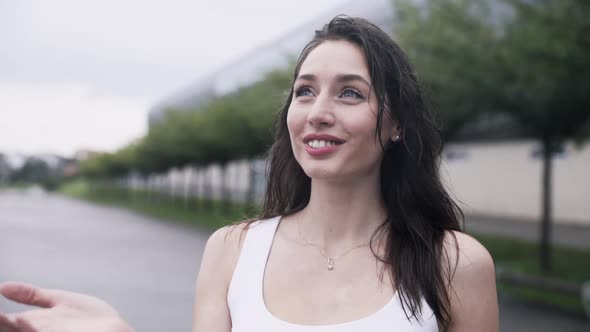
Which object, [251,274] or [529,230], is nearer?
[251,274]

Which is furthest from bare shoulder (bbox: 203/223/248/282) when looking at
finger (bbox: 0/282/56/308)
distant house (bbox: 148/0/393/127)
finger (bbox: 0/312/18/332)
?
distant house (bbox: 148/0/393/127)

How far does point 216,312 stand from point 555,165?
1902 centimetres

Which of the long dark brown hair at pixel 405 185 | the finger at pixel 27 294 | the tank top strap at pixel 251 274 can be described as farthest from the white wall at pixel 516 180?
the finger at pixel 27 294

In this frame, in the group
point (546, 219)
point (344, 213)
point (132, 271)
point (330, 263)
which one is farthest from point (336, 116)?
point (132, 271)

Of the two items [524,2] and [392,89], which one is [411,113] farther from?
[524,2]

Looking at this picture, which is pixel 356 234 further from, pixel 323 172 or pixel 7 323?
pixel 7 323

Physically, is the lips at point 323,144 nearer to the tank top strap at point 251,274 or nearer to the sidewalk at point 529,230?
the tank top strap at point 251,274

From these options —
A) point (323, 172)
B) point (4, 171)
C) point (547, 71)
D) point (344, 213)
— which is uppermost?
point (547, 71)

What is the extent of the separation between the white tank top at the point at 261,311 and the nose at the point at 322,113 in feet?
1.33

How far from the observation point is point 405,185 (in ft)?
6.81

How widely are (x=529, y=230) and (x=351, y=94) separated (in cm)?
1693

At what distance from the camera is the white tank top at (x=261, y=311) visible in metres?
1.69

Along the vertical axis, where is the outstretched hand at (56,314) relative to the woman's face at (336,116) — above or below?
below

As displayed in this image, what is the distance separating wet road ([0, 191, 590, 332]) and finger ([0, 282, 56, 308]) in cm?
552
